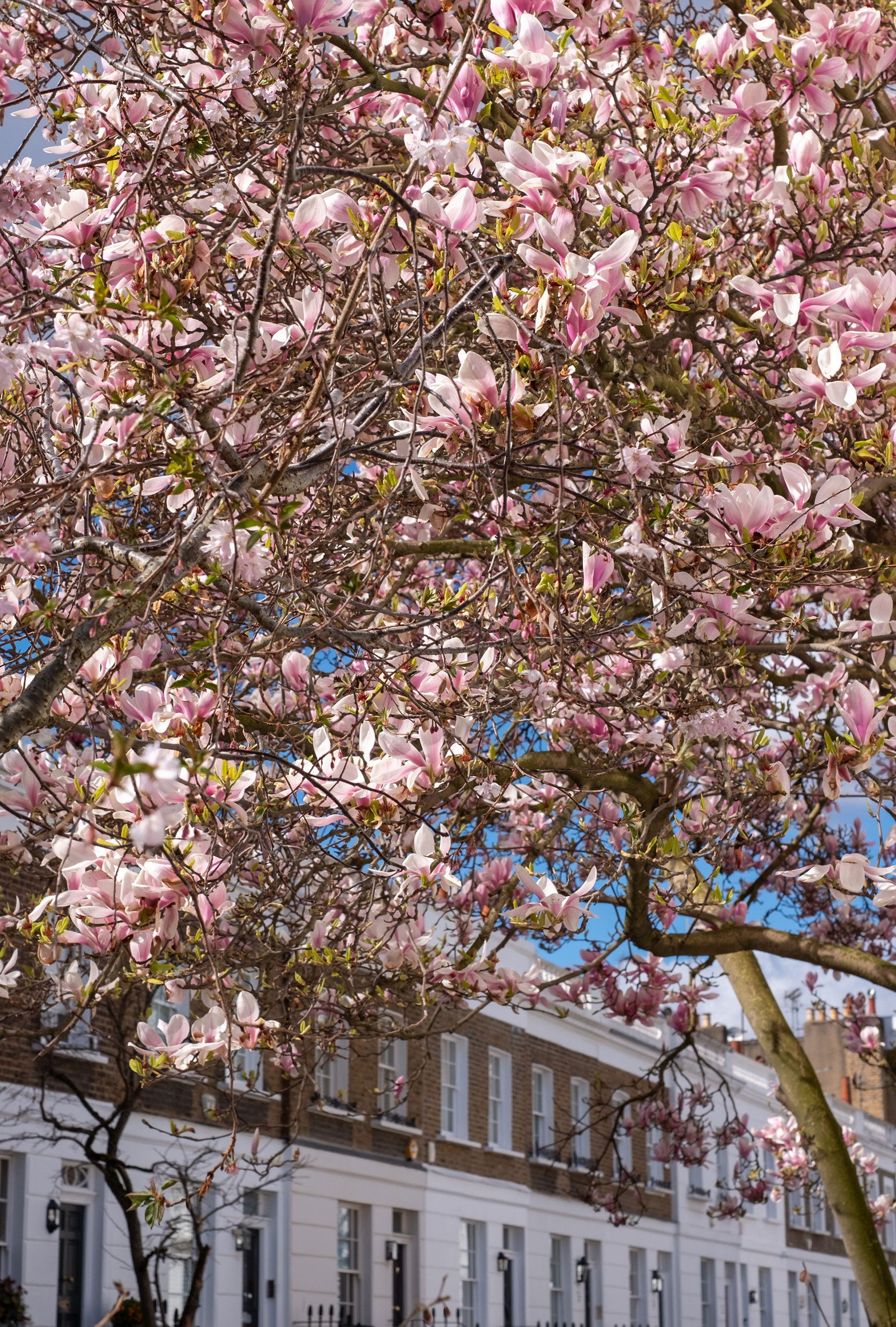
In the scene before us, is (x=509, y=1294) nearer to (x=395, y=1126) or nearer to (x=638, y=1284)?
(x=395, y=1126)

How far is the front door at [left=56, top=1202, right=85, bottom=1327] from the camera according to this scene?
12.9 m

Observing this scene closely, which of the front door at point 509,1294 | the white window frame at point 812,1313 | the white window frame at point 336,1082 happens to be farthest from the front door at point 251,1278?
the white window frame at point 812,1313

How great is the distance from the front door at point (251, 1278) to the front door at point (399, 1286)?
128 inches

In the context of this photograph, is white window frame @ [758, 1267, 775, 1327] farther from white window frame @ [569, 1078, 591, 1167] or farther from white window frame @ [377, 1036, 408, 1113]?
white window frame @ [377, 1036, 408, 1113]

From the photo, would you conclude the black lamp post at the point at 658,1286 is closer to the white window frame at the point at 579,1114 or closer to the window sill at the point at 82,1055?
the white window frame at the point at 579,1114

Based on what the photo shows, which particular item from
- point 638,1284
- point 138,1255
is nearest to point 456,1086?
point 638,1284

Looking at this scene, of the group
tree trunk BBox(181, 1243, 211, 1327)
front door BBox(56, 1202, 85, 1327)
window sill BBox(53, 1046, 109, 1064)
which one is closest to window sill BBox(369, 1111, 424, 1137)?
front door BBox(56, 1202, 85, 1327)

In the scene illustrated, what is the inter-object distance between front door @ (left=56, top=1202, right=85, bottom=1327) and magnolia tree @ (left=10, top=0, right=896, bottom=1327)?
26.9 feet

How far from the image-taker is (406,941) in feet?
17.2

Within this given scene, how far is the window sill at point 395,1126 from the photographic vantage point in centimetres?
1906

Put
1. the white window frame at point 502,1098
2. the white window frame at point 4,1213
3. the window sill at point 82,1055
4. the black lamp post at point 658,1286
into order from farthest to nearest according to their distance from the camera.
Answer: the black lamp post at point 658,1286 → the white window frame at point 502,1098 → the window sill at point 82,1055 → the white window frame at point 4,1213

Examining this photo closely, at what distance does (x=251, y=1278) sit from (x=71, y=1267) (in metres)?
3.54

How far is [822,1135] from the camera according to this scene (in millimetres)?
8086

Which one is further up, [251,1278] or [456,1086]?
[456,1086]
